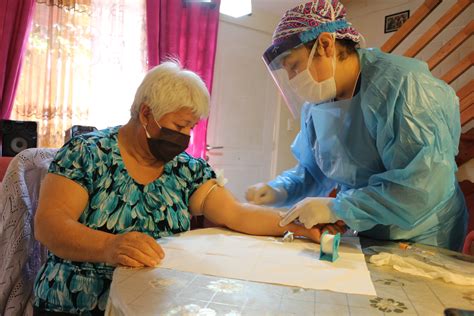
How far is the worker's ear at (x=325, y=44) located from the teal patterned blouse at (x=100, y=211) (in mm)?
635

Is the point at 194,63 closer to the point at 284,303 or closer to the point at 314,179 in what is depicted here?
the point at 314,179

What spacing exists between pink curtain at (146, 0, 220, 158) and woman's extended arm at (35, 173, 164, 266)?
2.53 m

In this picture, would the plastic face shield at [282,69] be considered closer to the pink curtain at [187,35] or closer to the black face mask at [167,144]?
the black face mask at [167,144]

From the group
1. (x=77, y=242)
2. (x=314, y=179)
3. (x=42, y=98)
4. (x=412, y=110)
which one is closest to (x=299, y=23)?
(x=412, y=110)

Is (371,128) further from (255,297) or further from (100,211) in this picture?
(100,211)

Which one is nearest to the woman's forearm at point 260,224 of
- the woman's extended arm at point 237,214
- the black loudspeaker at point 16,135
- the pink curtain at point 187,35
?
the woman's extended arm at point 237,214

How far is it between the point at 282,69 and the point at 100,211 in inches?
29.1

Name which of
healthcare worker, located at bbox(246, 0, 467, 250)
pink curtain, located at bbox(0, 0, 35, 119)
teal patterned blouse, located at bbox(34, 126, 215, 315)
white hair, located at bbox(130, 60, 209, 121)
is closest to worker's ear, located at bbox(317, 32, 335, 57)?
healthcare worker, located at bbox(246, 0, 467, 250)

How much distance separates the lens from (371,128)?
1132 mm

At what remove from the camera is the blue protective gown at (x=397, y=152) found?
984 mm

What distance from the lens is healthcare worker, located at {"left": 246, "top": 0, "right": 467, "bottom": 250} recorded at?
0.99 m

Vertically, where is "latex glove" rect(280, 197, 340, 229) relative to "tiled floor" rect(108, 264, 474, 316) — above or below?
above

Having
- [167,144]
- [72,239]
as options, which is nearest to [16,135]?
[167,144]

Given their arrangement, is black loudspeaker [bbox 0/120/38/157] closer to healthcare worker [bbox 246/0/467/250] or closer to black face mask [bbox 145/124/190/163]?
black face mask [bbox 145/124/190/163]
